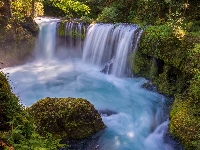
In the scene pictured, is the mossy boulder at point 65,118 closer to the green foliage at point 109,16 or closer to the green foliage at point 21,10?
the green foliage at point 21,10

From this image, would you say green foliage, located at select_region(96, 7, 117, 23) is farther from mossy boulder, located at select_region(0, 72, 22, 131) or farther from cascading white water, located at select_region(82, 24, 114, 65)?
mossy boulder, located at select_region(0, 72, 22, 131)

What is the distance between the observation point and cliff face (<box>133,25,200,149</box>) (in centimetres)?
784

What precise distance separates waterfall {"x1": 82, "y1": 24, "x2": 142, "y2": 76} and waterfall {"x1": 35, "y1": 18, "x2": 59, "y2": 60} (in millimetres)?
2718

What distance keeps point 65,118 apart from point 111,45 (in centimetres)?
800

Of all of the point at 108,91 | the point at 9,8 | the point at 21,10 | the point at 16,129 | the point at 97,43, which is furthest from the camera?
the point at 21,10

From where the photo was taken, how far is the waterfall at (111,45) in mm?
13727

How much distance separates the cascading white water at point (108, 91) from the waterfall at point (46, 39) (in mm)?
168

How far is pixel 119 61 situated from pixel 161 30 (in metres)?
3.16

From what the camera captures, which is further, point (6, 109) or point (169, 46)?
point (169, 46)

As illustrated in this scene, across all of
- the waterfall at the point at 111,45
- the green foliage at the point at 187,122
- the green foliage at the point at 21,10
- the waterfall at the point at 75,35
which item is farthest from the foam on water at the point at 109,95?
the green foliage at the point at 21,10

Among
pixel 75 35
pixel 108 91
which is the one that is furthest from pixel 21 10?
pixel 108 91

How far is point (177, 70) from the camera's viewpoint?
11.5m

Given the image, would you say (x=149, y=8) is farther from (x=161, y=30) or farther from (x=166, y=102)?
(x=166, y=102)

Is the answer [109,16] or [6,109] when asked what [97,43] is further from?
[6,109]
